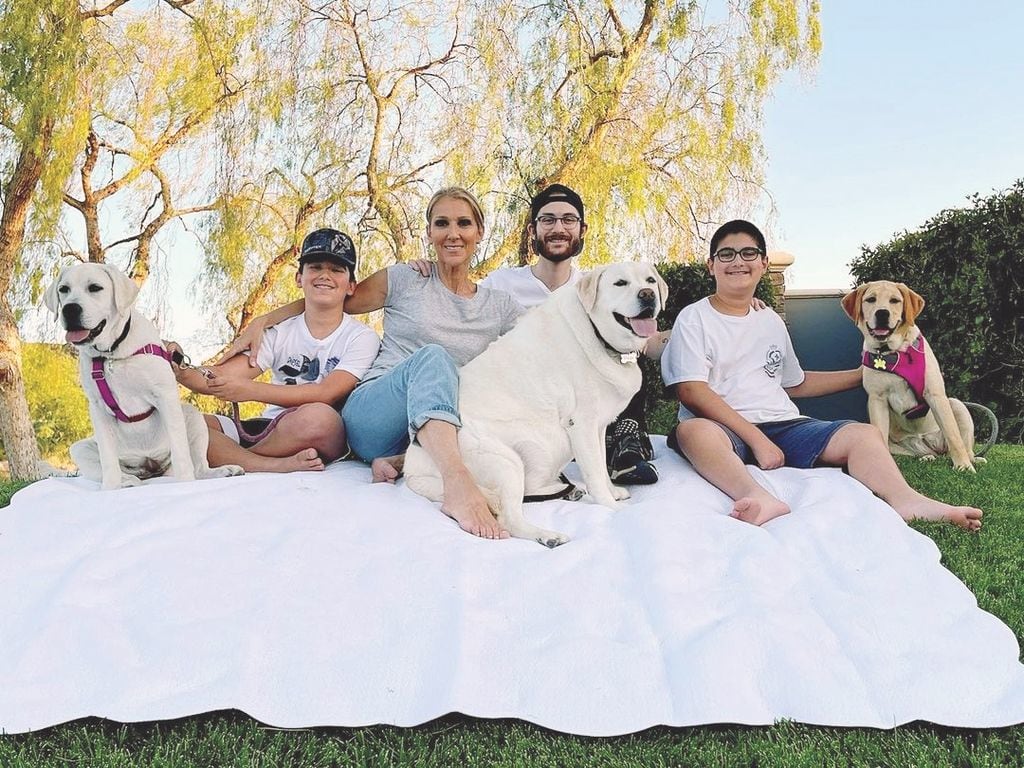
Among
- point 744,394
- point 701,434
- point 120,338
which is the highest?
point 120,338

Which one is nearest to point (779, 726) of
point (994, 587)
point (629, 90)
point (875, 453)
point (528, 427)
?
point (994, 587)

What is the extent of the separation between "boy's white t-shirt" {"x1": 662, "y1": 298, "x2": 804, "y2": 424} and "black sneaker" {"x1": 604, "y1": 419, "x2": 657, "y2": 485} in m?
0.40

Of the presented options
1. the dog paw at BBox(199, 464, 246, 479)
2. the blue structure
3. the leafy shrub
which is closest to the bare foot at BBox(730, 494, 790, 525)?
the dog paw at BBox(199, 464, 246, 479)

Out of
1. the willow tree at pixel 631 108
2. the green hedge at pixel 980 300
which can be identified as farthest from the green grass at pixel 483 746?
the willow tree at pixel 631 108

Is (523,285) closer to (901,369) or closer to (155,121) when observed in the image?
(901,369)

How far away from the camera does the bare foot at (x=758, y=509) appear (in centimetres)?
285

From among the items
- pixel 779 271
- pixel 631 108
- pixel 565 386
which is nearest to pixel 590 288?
pixel 565 386

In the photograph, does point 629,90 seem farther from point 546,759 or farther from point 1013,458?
point 546,759

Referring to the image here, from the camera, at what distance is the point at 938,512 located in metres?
3.06

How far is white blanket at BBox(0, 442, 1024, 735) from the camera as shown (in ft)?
5.93

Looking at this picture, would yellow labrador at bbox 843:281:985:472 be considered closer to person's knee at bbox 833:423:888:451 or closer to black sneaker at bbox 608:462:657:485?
person's knee at bbox 833:423:888:451

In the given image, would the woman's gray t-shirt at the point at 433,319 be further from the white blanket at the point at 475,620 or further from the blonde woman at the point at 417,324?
the white blanket at the point at 475,620

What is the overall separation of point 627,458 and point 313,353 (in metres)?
1.58

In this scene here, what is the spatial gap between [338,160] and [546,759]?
400 inches
